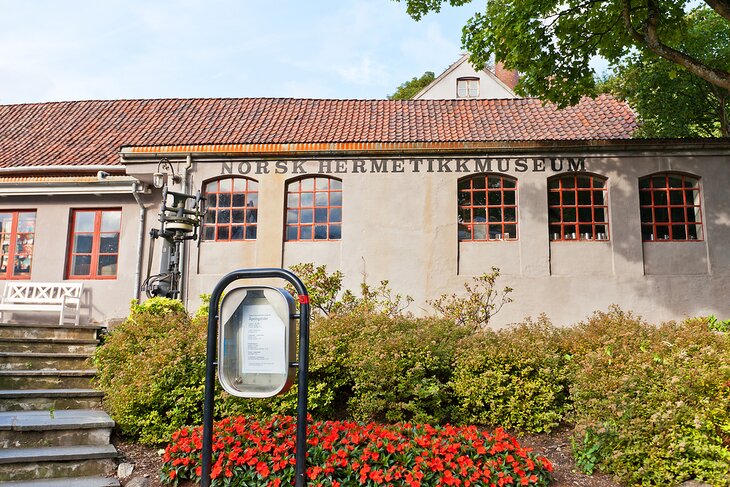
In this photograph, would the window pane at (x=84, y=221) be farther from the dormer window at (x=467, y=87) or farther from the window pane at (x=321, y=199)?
the dormer window at (x=467, y=87)

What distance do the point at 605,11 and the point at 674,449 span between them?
26.9ft

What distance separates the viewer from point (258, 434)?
5309mm

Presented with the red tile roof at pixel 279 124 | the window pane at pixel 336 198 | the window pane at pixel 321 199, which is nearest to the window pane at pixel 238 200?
the red tile roof at pixel 279 124

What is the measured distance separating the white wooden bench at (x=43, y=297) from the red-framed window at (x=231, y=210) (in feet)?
9.73

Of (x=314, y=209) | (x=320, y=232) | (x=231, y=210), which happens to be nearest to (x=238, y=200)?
(x=231, y=210)

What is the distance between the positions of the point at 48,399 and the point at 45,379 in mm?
708

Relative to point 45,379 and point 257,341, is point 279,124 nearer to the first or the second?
point 45,379

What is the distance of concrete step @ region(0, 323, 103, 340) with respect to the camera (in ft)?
28.7

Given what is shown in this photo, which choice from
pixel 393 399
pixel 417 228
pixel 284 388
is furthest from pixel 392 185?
pixel 284 388

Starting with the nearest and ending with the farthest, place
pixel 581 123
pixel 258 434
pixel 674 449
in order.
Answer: pixel 674 449
pixel 258 434
pixel 581 123

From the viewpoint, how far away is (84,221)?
1306 centimetres

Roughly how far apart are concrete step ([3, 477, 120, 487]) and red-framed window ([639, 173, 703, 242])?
10.5 meters

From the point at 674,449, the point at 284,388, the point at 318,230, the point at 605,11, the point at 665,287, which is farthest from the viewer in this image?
the point at 318,230

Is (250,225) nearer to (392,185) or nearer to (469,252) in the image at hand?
(392,185)
